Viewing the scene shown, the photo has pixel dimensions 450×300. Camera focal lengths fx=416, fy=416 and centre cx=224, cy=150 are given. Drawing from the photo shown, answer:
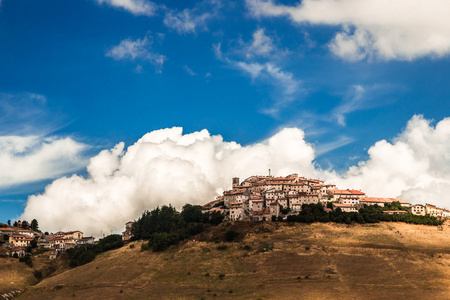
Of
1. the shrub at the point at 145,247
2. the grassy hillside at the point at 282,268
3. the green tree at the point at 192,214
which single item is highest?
the green tree at the point at 192,214

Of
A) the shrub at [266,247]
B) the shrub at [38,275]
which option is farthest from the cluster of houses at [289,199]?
the shrub at [38,275]

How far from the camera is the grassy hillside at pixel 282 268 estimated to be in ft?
313

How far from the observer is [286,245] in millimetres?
124375

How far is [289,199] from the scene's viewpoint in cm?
15888

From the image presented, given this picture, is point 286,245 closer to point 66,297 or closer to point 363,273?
point 363,273

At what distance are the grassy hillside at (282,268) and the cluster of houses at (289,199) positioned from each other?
461 inches

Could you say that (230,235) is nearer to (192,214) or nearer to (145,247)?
(192,214)

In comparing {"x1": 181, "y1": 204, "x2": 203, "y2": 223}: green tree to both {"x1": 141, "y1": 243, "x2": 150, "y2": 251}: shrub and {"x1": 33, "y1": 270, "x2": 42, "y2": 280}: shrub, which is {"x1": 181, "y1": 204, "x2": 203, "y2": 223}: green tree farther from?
{"x1": 33, "y1": 270, "x2": 42, "y2": 280}: shrub

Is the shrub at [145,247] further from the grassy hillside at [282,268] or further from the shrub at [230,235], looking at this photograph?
the shrub at [230,235]

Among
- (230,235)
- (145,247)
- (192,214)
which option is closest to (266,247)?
(230,235)

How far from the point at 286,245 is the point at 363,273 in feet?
90.7

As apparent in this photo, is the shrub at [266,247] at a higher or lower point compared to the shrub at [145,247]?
lower

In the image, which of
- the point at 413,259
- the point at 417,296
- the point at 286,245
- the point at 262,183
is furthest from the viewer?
the point at 262,183

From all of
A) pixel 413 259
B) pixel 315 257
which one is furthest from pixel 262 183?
pixel 413 259
